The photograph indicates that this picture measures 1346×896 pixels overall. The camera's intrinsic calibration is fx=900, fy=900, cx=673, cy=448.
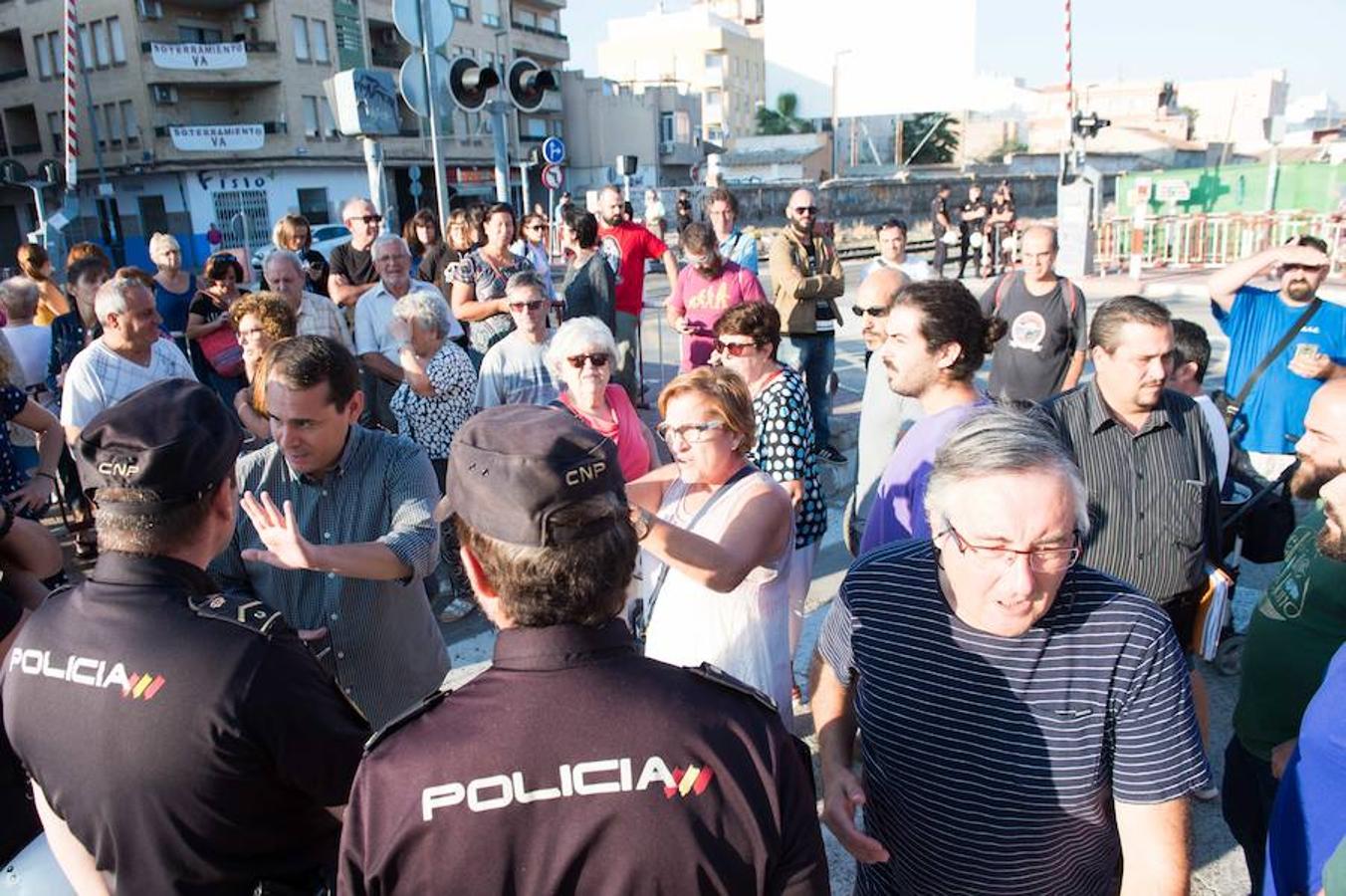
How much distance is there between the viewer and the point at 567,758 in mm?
1211

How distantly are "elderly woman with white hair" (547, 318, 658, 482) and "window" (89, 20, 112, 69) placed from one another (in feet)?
129

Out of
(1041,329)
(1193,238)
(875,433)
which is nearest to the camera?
(875,433)

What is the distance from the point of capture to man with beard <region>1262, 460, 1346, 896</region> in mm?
1699

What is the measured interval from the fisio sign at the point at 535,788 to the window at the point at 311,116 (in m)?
39.5

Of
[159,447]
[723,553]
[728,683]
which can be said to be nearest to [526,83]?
[723,553]

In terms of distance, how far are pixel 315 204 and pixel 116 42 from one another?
8624 mm

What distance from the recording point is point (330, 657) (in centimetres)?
255

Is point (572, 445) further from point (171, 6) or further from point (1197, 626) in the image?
point (171, 6)

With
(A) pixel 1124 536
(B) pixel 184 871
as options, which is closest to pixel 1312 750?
(A) pixel 1124 536

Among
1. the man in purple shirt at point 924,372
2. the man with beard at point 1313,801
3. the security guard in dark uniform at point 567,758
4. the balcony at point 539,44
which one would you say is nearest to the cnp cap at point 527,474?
the security guard in dark uniform at point 567,758

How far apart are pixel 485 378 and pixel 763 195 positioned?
26.8 meters

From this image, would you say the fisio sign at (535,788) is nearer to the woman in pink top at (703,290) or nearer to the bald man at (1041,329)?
the bald man at (1041,329)

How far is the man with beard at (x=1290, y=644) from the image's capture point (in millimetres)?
2166

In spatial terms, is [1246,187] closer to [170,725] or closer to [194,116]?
[170,725]
